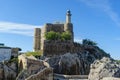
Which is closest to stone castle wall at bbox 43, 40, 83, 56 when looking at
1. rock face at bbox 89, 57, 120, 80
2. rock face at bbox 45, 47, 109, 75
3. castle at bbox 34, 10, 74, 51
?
castle at bbox 34, 10, 74, 51

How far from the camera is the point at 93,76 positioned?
2364 centimetres

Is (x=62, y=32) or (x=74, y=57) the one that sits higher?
(x=62, y=32)

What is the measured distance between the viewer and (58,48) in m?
79.0

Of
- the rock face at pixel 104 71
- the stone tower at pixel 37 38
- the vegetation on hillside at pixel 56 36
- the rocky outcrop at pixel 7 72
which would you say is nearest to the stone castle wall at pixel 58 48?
the vegetation on hillside at pixel 56 36

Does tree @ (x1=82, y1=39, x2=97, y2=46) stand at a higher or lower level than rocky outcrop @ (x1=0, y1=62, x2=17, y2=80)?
higher

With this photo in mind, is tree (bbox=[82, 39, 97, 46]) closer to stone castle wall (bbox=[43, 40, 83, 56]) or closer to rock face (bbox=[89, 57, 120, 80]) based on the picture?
stone castle wall (bbox=[43, 40, 83, 56])

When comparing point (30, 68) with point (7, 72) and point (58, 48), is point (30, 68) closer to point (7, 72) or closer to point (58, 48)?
point (7, 72)

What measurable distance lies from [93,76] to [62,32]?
64.5 metres

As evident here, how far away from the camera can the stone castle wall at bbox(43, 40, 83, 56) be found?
78000mm

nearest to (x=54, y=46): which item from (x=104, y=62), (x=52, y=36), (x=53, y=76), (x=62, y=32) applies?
(x=52, y=36)

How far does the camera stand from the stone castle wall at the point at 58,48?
78.0m

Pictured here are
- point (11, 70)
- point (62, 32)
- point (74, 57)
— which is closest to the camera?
point (11, 70)

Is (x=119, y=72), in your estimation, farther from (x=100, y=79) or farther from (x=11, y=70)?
(x=11, y=70)

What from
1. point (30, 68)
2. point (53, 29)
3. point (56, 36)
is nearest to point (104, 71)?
point (30, 68)
